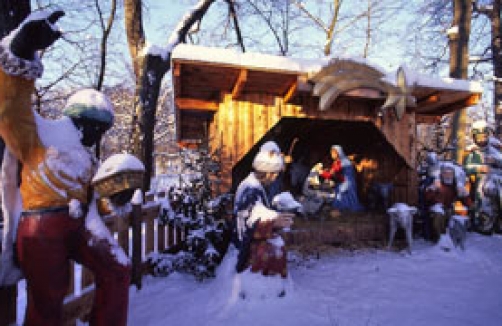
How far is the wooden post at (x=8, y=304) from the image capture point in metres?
1.92

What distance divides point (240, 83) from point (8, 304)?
346 centimetres

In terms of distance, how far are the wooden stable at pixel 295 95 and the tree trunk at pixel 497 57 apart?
525 centimetres

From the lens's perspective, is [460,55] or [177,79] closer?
[177,79]

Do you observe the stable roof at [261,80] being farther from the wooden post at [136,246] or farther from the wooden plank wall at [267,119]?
the wooden post at [136,246]

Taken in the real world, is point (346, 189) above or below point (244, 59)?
below

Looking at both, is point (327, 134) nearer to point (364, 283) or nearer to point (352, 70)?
point (352, 70)

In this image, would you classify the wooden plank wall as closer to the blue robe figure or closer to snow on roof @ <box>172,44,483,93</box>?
snow on roof @ <box>172,44,483,93</box>

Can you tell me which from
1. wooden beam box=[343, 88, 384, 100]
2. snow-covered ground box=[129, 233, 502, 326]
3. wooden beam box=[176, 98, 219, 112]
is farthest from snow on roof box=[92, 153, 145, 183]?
wooden beam box=[176, 98, 219, 112]

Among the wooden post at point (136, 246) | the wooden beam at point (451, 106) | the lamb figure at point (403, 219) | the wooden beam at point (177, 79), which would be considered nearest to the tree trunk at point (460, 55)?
the wooden beam at point (451, 106)

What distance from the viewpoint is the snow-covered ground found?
298cm

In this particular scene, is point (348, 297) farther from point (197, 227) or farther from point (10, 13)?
point (10, 13)

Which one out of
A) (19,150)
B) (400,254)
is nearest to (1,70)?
(19,150)

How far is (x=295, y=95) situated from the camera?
196 inches

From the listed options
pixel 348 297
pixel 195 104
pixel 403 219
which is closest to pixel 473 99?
pixel 403 219
